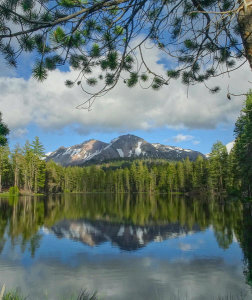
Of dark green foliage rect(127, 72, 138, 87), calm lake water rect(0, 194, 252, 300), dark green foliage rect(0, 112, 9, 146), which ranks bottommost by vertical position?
calm lake water rect(0, 194, 252, 300)

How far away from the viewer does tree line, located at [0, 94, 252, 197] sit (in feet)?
128

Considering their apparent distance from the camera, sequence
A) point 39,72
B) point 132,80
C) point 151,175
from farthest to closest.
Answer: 1. point 151,175
2. point 132,80
3. point 39,72

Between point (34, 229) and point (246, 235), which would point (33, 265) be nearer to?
point (34, 229)

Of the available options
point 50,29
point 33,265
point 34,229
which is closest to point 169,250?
point 33,265

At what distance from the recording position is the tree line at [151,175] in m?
38.9

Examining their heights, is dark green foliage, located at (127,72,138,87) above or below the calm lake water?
above

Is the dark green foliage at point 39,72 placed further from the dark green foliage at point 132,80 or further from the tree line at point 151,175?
the tree line at point 151,175

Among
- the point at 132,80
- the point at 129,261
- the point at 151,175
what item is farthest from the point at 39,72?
the point at 151,175

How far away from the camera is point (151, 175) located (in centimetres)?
12025

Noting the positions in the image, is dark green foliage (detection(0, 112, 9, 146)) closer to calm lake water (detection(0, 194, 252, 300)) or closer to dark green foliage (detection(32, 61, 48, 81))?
dark green foliage (detection(32, 61, 48, 81))

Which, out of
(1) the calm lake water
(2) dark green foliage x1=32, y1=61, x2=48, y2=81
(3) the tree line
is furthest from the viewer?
(3) the tree line

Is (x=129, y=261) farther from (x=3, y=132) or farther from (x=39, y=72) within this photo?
(x=39, y=72)

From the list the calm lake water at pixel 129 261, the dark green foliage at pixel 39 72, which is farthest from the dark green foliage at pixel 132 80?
the calm lake water at pixel 129 261

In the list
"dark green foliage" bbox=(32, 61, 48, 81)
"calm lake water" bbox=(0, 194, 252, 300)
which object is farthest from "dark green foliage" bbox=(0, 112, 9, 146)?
"calm lake water" bbox=(0, 194, 252, 300)
